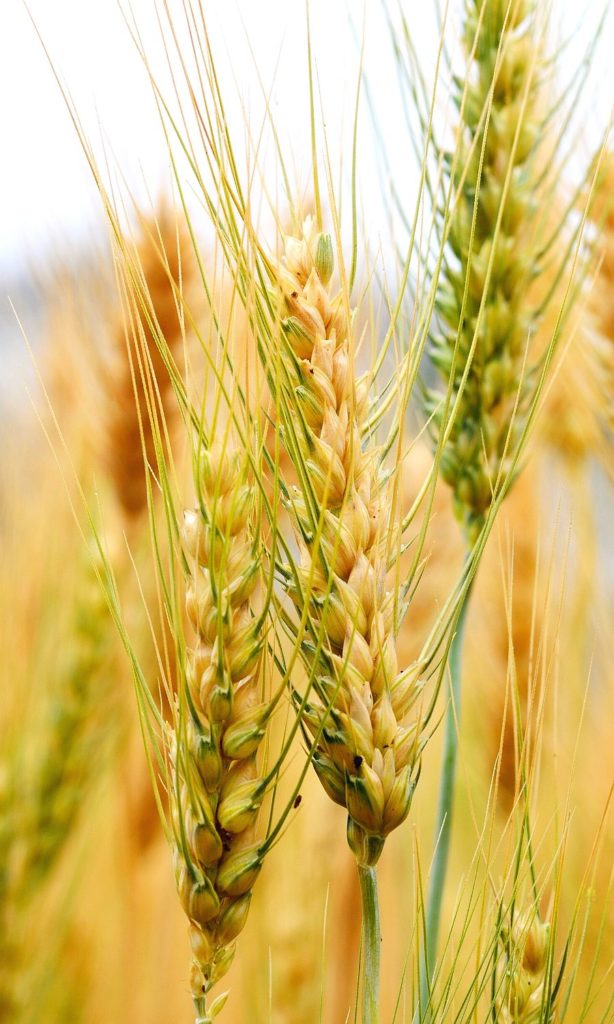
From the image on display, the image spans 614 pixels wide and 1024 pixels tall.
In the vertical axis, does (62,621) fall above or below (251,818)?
above

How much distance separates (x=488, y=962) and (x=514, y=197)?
0.50 meters

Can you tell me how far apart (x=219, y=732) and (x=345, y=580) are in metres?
0.10

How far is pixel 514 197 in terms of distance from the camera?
2.48 feet

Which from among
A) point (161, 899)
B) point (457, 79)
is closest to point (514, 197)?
point (457, 79)

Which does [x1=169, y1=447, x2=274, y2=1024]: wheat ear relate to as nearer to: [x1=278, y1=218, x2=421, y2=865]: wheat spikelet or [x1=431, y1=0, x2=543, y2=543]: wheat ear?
[x1=278, y1=218, x2=421, y2=865]: wheat spikelet

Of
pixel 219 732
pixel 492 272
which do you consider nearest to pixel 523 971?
pixel 219 732

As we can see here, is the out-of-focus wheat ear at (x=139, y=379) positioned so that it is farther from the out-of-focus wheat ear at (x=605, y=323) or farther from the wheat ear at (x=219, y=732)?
the wheat ear at (x=219, y=732)

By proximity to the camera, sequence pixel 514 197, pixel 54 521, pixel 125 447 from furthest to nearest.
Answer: pixel 54 521
pixel 125 447
pixel 514 197

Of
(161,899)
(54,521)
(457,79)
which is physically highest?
(457,79)

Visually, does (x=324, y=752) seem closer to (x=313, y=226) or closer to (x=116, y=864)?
(x=313, y=226)

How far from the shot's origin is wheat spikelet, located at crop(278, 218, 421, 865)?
0.52 metres

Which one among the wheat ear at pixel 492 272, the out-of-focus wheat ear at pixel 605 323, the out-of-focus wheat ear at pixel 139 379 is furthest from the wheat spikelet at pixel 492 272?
the out-of-focus wheat ear at pixel 139 379

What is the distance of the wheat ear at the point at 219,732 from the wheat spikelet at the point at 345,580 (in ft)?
0.10

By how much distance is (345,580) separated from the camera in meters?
0.55
